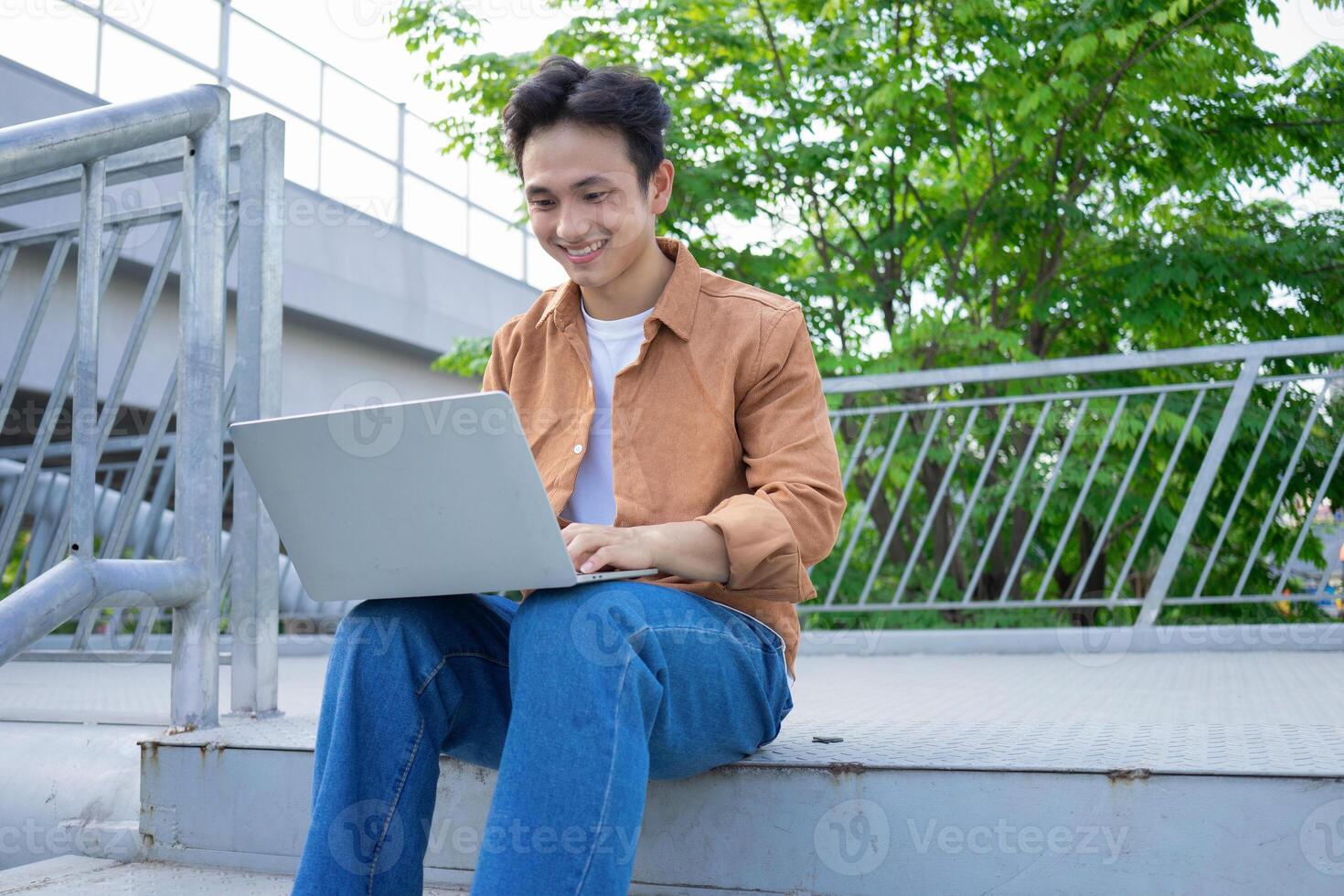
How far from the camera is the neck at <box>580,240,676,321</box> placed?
170cm

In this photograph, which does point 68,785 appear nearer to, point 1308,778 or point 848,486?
point 1308,778

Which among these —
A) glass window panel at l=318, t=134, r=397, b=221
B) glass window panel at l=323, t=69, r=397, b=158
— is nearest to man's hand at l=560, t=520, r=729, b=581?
glass window panel at l=318, t=134, r=397, b=221

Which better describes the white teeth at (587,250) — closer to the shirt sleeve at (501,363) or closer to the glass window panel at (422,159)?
the shirt sleeve at (501,363)

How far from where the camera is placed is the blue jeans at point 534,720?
3.69 feet

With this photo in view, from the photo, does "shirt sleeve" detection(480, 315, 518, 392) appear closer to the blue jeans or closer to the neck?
the neck

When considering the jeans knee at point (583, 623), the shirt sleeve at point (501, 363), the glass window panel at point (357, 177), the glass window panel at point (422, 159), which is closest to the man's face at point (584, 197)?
the shirt sleeve at point (501, 363)

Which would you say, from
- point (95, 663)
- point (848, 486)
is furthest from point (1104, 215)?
point (95, 663)

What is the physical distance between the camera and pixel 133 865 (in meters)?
1.76

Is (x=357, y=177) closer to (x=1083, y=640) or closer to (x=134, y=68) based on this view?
(x=134, y=68)

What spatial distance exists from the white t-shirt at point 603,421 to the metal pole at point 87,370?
75cm

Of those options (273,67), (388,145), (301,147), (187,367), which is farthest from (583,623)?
(388,145)

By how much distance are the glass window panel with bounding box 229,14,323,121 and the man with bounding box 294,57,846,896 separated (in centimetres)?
878

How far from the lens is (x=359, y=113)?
35.5 ft

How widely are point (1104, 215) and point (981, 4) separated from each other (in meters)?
1.29
